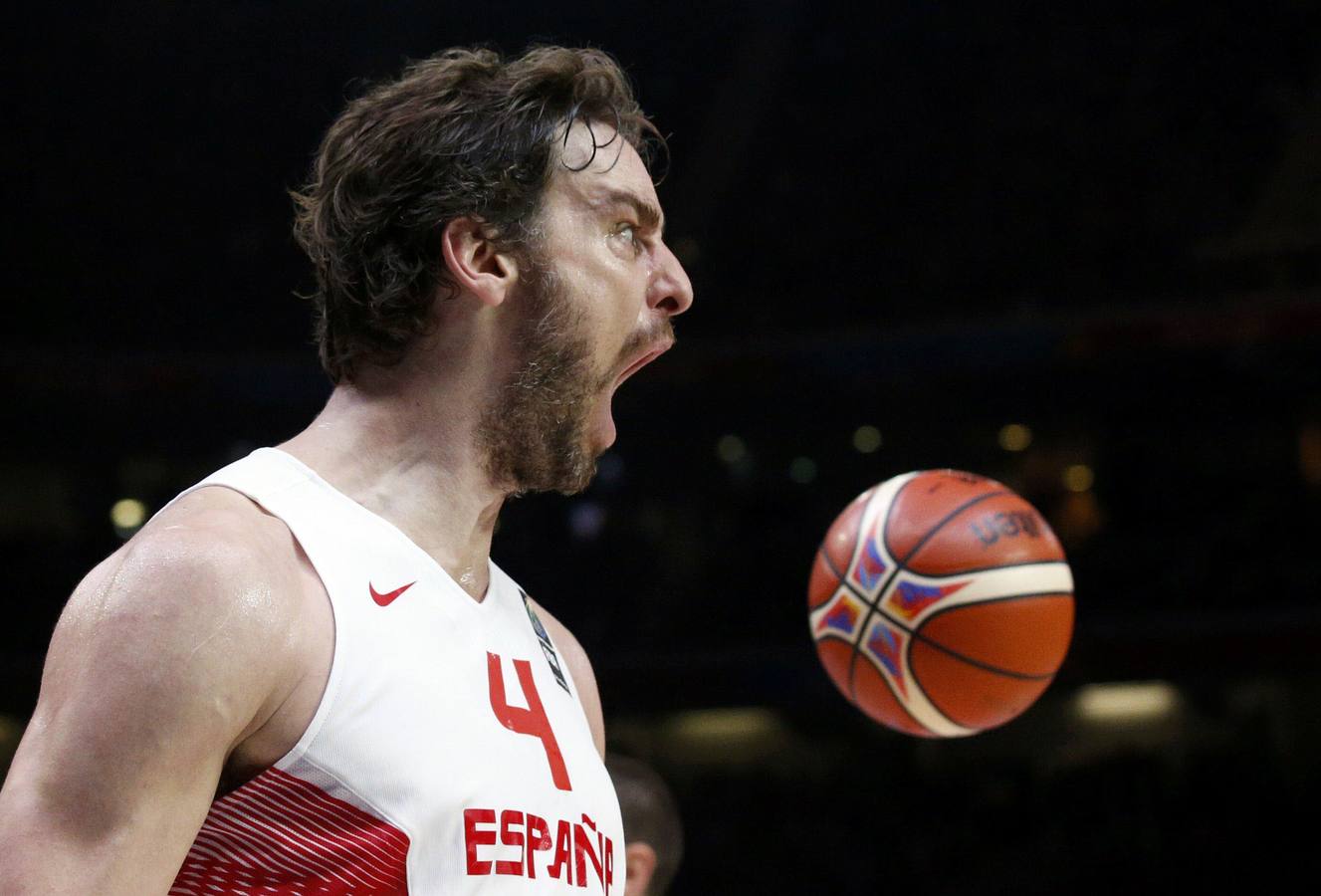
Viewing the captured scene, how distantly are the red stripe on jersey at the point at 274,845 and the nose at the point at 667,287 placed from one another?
67cm

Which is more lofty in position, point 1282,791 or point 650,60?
point 650,60

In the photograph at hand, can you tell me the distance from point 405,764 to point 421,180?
0.62 metres

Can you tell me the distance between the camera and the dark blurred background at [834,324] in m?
9.00

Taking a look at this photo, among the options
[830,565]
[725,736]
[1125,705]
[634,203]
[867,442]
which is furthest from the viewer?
[725,736]

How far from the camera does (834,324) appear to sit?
9531 mm

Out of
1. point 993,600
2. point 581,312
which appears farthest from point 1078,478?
point 581,312

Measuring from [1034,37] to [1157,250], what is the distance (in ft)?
6.21

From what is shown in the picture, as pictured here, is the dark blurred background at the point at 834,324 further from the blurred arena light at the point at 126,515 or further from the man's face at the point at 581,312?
the man's face at the point at 581,312

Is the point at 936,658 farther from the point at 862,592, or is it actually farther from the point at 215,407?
the point at 215,407

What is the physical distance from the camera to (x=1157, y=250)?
9.51 meters

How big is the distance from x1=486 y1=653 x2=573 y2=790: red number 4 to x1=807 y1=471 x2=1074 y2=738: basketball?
129 cm

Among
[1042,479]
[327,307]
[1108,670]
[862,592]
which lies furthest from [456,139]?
[1042,479]

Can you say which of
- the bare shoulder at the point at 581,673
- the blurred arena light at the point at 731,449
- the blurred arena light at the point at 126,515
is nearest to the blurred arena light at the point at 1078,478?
the blurred arena light at the point at 731,449

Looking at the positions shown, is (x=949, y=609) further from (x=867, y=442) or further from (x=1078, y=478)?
(x=1078, y=478)
